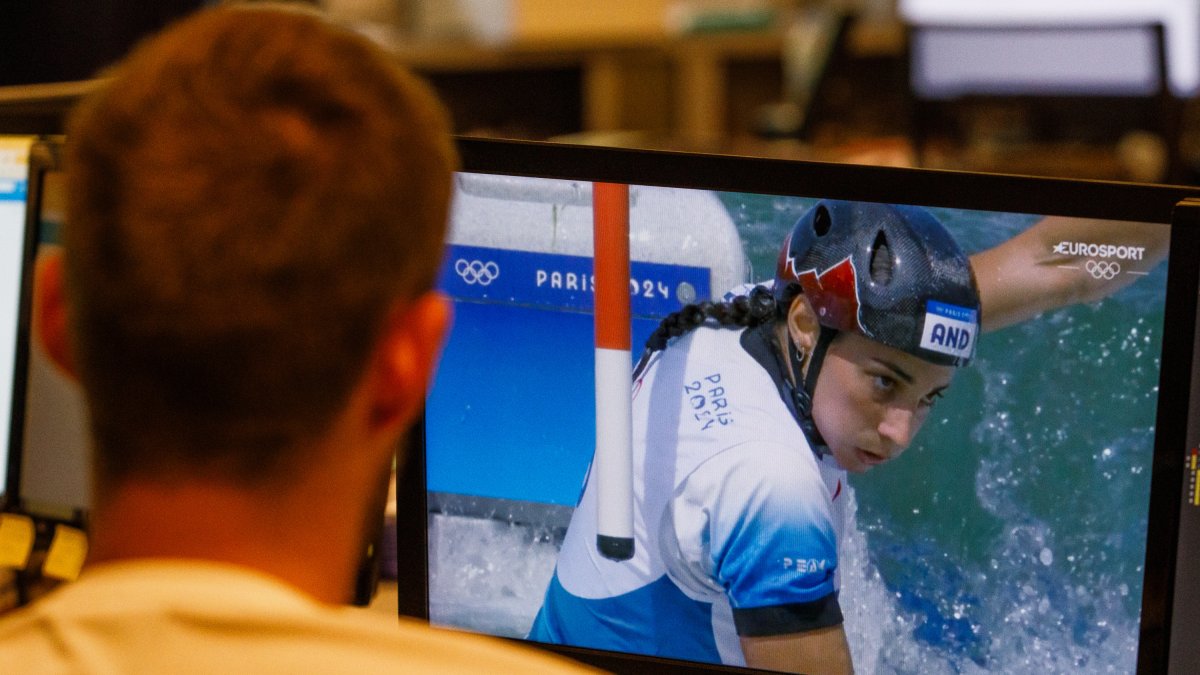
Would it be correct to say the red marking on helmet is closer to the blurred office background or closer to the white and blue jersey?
the white and blue jersey

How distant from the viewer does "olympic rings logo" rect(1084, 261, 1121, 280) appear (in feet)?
2.97

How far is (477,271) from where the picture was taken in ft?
3.36

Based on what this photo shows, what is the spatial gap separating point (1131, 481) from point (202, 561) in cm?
63

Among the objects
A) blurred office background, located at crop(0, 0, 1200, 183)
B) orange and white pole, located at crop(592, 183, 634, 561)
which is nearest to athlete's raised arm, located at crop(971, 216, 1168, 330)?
orange and white pole, located at crop(592, 183, 634, 561)

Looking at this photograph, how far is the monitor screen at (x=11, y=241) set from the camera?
130cm

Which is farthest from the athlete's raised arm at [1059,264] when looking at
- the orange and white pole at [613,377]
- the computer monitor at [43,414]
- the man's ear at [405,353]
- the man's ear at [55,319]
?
the computer monitor at [43,414]

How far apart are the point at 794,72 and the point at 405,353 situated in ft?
12.7

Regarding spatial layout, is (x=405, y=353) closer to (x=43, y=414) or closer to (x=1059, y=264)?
(x=1059, y=264)

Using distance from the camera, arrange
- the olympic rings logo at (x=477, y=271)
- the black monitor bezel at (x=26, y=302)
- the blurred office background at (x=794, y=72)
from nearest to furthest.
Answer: the olympic rings logo at (x=477, y=271), the black monitor bezel at (x=26, y=302), the blurred office background at (x=794, y=72)

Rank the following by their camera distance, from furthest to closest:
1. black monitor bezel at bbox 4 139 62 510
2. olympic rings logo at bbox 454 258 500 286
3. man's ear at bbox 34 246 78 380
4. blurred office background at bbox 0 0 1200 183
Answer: blurred office background at bbox 0 0 1200 183
black monitor bezel at bbox 4 139 62 510
olympic rings logo at bbox 454 258 500 286
man's ear at bbox 34 246 78 380

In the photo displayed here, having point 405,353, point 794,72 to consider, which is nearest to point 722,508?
point 405,353

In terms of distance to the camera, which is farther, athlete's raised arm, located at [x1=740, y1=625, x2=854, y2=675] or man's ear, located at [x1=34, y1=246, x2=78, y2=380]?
athlete's raised arm, located at [x1=740, y1=625, x2=854, y2=675]

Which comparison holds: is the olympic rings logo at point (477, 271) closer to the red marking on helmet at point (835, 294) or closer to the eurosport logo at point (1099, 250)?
the red marking on helmet at point (835, 294)

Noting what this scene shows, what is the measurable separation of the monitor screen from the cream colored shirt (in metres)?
0.81
